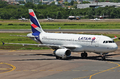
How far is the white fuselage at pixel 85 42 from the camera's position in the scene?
1965 inches

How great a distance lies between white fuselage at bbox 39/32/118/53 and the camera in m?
49.9

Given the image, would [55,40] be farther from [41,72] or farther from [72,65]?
[41,72]

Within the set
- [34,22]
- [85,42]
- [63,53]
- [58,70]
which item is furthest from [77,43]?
[34,22]

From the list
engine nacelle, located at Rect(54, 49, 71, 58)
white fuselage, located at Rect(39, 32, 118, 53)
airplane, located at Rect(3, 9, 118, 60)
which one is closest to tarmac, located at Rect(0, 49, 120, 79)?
engine nacelle, located at Rect(54, 49, 71, 58)

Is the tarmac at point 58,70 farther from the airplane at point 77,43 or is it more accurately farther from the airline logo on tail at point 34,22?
the airline logo on tail at point 34,22

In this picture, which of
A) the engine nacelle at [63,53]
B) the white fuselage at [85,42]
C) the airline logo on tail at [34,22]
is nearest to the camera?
the white fuselage at [85,42]

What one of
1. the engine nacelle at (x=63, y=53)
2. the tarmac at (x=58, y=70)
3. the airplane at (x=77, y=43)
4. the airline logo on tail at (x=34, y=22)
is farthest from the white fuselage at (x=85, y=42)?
the airline logo on tail at (x=34, y=22)

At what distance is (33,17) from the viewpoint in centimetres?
6181

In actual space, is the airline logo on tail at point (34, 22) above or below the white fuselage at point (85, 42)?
above

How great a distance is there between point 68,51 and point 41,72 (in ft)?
45.7

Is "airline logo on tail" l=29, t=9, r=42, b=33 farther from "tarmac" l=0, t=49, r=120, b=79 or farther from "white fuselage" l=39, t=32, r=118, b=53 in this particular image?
"tarmac" l=0, t=49, r=120, b=79

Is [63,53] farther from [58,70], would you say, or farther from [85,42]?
[58,70]

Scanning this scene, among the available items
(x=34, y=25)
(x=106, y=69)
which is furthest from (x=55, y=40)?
(x=106, y=69)

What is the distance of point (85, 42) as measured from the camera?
52219 mm
